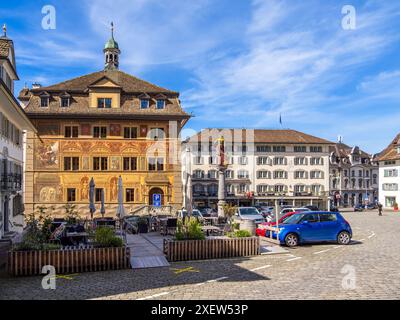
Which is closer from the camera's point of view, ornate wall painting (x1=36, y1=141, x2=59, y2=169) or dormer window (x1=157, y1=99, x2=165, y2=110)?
ornate wall painting (x1=36, y1=141, x2=59, y2=169)

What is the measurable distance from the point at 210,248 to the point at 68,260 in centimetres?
492

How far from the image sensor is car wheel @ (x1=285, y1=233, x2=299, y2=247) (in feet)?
60.0

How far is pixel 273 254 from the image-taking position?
16.1m

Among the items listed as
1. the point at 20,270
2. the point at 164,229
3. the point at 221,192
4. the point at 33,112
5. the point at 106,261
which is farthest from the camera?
the point at 33,112

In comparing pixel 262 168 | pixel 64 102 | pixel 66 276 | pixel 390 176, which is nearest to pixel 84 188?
pixel 64 102

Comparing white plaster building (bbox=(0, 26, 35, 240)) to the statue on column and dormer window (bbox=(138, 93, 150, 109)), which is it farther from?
dormer window (bbox=(138, 93, 150, 109))

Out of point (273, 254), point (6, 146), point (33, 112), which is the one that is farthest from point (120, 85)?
point (273, 254)

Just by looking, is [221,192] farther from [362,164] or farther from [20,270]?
[362,164]

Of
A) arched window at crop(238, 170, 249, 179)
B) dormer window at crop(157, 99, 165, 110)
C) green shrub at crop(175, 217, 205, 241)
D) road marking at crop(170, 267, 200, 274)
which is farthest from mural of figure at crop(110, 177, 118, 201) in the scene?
arched window at crop(238, 170, 249, 179)

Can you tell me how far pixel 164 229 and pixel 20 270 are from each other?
37.0ft

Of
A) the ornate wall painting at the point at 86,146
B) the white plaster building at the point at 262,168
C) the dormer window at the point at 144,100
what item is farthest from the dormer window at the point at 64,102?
the white plaster building at the point at 262,168

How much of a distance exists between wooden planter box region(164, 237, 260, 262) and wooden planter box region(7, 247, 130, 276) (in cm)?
198

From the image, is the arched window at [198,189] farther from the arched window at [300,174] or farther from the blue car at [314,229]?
the blue car at [314,229]

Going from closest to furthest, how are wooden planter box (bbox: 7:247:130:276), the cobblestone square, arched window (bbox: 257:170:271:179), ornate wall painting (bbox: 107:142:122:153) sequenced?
the cobblestone square → wooden planter box (bbox: 7:247:130:276) → ornate wall painting (bbox: 107:142:122:153) → arched window (bbox: 257:170:271:179)
